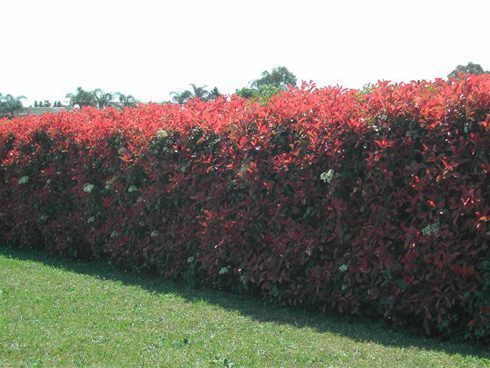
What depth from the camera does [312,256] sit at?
329 inches

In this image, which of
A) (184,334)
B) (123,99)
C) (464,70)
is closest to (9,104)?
(123,99)

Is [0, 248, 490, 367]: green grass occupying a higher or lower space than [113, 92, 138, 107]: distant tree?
lower

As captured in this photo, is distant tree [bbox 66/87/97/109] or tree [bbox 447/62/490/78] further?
distant tree [bbox 66/87/97/109]

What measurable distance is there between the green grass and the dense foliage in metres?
0.32

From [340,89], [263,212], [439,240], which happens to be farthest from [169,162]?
[439,240]

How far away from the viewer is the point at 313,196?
8.33 m

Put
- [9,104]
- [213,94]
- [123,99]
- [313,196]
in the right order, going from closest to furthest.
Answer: [313,196] → [213,94] → [123,99] → [9,104]

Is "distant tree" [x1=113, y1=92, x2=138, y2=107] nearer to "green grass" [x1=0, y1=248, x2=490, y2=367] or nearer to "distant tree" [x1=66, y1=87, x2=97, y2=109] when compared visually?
"distant tree" [x1=66, y1=87, x2=97, y2=109]

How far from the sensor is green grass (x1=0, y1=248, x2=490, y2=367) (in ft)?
21.0

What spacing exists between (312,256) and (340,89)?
216 centimetres

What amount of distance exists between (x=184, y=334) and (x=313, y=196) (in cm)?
233

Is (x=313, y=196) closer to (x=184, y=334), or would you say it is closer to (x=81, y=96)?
(x=184, y=334)

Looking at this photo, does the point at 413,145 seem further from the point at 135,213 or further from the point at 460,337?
the point at 135,213

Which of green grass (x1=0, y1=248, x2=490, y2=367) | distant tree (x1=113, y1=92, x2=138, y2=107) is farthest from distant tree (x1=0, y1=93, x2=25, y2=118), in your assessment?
green grass (x1=0, y1=248, x2=490, y2=367)
